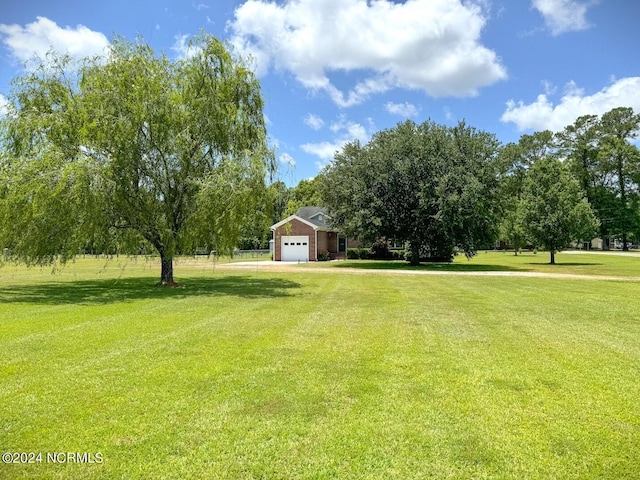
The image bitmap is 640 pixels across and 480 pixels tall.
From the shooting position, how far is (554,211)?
31.9 m

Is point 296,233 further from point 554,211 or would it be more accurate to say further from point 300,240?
point 554,211

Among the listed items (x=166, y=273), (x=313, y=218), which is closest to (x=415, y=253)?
(x=313, y=218)

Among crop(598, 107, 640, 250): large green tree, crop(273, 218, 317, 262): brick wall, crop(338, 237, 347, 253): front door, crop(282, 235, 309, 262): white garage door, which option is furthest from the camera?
crop(598, 107, 640, 250): large green tree

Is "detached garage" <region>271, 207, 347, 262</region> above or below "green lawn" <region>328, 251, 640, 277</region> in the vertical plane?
above

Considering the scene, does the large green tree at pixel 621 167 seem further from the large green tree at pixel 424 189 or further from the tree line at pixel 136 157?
the tree line at pixel 136 157

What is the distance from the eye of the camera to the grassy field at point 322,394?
3.22m

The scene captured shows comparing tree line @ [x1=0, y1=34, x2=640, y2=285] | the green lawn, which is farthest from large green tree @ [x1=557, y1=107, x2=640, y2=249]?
tree line @ [x1=0, y1=34, x2=640, y2=285]

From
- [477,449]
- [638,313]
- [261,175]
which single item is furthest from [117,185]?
[638,313]

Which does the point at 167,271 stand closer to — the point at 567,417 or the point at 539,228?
the point at 567,417

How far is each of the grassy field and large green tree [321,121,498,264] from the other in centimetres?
1661

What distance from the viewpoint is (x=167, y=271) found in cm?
1591

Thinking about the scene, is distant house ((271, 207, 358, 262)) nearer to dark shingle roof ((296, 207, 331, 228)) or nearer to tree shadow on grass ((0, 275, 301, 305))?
dark shingle roof ((296, 207, 331, 228))

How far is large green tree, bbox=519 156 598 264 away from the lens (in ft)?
103

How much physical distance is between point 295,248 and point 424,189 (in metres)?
13.6
